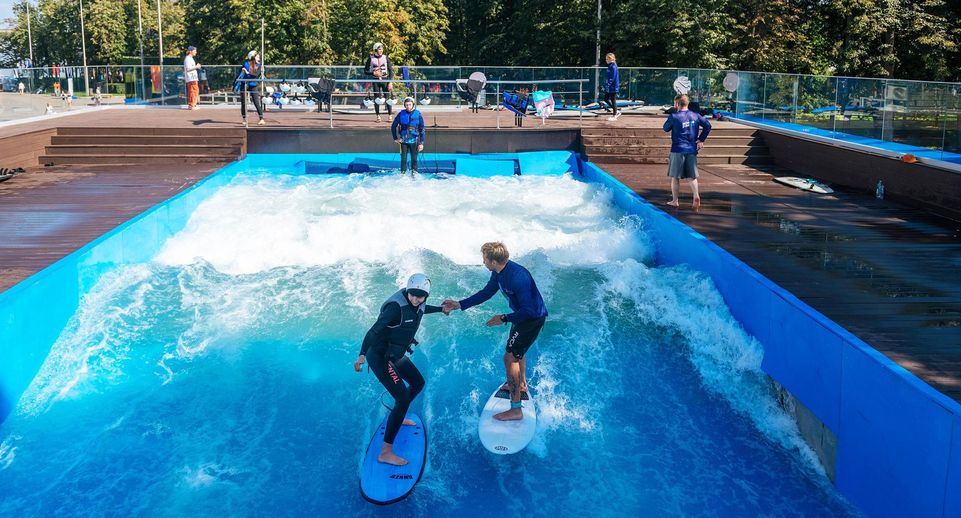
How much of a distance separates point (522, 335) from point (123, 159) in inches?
526

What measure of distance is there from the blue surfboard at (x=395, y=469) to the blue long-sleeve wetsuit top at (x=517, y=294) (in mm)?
1193

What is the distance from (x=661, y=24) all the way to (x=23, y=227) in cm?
2588

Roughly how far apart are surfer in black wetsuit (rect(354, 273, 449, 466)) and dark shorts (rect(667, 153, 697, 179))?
648cm

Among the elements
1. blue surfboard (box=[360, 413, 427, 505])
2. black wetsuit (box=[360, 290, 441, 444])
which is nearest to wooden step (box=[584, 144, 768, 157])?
blue surfboard (box=[360, 413, 427, 505])

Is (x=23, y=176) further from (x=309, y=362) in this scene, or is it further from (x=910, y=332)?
(x=910, y=332)

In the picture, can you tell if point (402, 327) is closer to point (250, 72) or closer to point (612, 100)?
point (250, 72)

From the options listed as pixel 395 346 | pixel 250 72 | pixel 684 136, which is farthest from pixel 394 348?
pixel 250 72

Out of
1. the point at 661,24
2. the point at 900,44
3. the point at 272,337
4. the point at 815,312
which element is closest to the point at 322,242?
the point at 272,337

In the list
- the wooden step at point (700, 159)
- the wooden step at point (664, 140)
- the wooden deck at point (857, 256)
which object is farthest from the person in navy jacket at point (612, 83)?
the wooden deck at point (857, 256)

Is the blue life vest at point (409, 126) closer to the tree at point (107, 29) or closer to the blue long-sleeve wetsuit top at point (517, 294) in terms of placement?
the blue long-sleeve wetsuit top at point (517, 294)

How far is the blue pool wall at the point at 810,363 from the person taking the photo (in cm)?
521

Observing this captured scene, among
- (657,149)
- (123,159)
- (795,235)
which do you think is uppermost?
(657,149)

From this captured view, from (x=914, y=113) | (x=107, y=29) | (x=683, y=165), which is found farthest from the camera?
(x=107, y=29)

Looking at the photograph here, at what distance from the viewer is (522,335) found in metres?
6.98
